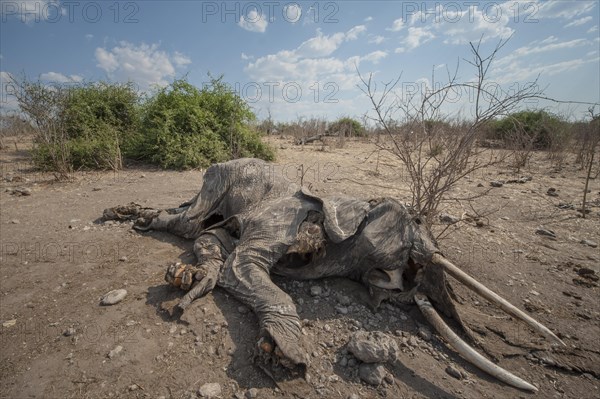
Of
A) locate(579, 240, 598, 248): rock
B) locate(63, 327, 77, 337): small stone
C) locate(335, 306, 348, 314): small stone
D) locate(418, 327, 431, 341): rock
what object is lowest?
locate(418, 327, 431, 341): rock

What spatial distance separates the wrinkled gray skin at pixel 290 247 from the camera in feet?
7.97

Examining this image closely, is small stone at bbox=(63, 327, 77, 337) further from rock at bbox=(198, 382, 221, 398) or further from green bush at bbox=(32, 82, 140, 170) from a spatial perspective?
green bush at bbox=(32, 82, 140, 170)

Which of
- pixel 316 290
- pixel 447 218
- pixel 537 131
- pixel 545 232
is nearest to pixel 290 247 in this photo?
pixel 316 290

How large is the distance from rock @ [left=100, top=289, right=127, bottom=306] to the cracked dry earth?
5 cm

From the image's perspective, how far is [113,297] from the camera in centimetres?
260

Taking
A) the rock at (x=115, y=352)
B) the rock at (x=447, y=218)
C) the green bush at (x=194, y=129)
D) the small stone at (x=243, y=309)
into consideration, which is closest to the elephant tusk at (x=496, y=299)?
the small stone at (x=243, y=309)

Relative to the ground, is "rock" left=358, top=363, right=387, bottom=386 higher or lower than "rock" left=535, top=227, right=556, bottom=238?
lower

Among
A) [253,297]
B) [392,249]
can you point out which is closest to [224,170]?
[253,297]

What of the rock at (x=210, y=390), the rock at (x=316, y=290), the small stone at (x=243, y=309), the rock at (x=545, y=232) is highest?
Result: the rock at (x=545, y=232)

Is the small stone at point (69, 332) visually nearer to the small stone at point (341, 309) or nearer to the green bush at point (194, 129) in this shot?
the small stone at point (341, 309)

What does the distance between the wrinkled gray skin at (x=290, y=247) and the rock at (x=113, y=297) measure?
630 millimetres

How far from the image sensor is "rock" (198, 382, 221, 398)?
187 centimetres

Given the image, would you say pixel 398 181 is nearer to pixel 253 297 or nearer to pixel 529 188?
pixel 529 188

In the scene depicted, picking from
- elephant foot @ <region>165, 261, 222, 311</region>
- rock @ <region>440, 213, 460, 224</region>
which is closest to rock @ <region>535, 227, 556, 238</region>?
rock @ <region>440, 213, 460, 224</region>
